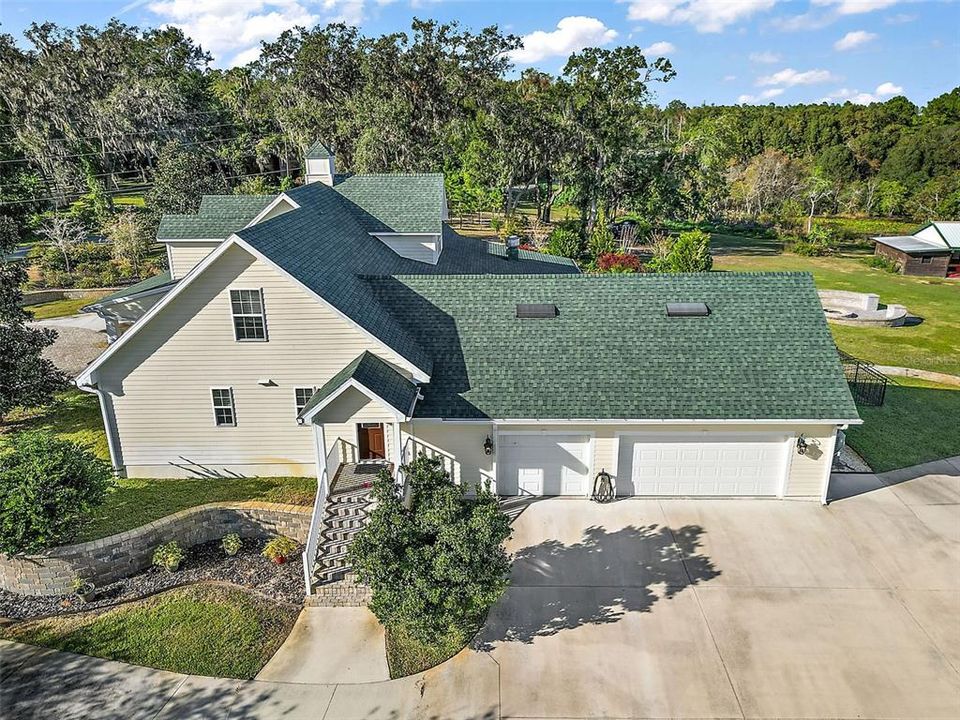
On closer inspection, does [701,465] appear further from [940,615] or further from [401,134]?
[401,134]

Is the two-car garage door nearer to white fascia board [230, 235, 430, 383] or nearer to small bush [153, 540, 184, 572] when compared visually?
white fascia board [230, 235, 430, 383]

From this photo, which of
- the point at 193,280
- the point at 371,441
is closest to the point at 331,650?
the point at 371,441

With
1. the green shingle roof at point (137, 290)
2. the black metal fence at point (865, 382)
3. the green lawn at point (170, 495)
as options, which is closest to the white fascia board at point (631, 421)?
the green lawn at point (170, 495)

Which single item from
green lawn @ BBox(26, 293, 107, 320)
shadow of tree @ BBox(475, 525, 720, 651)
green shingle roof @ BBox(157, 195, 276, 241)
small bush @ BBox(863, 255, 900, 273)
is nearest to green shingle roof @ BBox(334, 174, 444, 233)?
green shingle roof @ BBox(157, 195, 276, 241)

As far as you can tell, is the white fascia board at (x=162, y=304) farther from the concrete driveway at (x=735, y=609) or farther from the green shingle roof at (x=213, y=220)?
the green shingle roof at (x=213, y=220)

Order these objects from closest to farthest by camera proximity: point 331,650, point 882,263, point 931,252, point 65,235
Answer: point 331,650, point 65,235, point 931,252, point 882,263

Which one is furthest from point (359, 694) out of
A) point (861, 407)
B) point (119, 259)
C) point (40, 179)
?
point (40, 179)

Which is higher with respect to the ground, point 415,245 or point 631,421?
point 415,245
